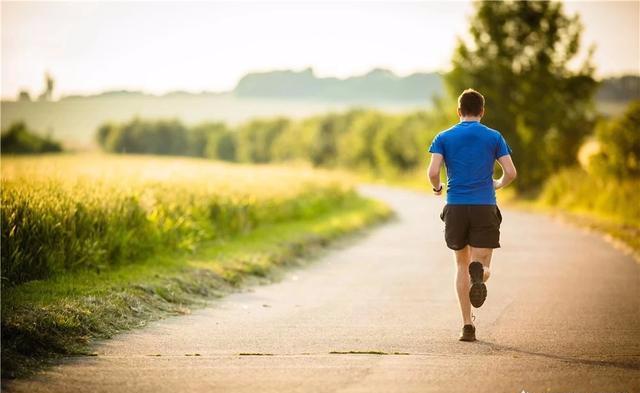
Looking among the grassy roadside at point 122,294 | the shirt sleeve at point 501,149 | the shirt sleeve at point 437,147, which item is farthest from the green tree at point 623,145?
the shirt sleeve at point 437,147

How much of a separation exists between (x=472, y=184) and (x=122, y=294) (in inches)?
175

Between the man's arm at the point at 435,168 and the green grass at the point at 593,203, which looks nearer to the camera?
the man's arm at the point at 435,168

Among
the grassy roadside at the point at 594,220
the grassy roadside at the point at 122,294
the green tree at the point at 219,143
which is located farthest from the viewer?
the green tree at the point at 219,143

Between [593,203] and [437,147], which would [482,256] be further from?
[593,203]

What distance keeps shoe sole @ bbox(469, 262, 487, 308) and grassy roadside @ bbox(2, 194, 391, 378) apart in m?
3.65

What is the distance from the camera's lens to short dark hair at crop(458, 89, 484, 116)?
7.86 meters

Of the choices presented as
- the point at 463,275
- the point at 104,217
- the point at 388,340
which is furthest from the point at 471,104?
the point at 104,217

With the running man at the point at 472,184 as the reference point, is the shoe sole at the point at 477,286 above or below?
below

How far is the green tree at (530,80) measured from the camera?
38.3 m

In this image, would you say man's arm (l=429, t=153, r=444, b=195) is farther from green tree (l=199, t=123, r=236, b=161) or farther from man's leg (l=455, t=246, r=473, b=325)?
green tree (l=199, t=123, r=236, b=161)

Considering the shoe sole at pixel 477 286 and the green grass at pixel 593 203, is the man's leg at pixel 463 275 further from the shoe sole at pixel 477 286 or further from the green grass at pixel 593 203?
the green grass at pixel 593 203

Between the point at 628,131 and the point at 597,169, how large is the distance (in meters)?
2.11

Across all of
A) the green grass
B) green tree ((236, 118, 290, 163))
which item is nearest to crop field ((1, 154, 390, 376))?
the green grass

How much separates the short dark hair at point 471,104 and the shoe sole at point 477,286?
4.90 feet
